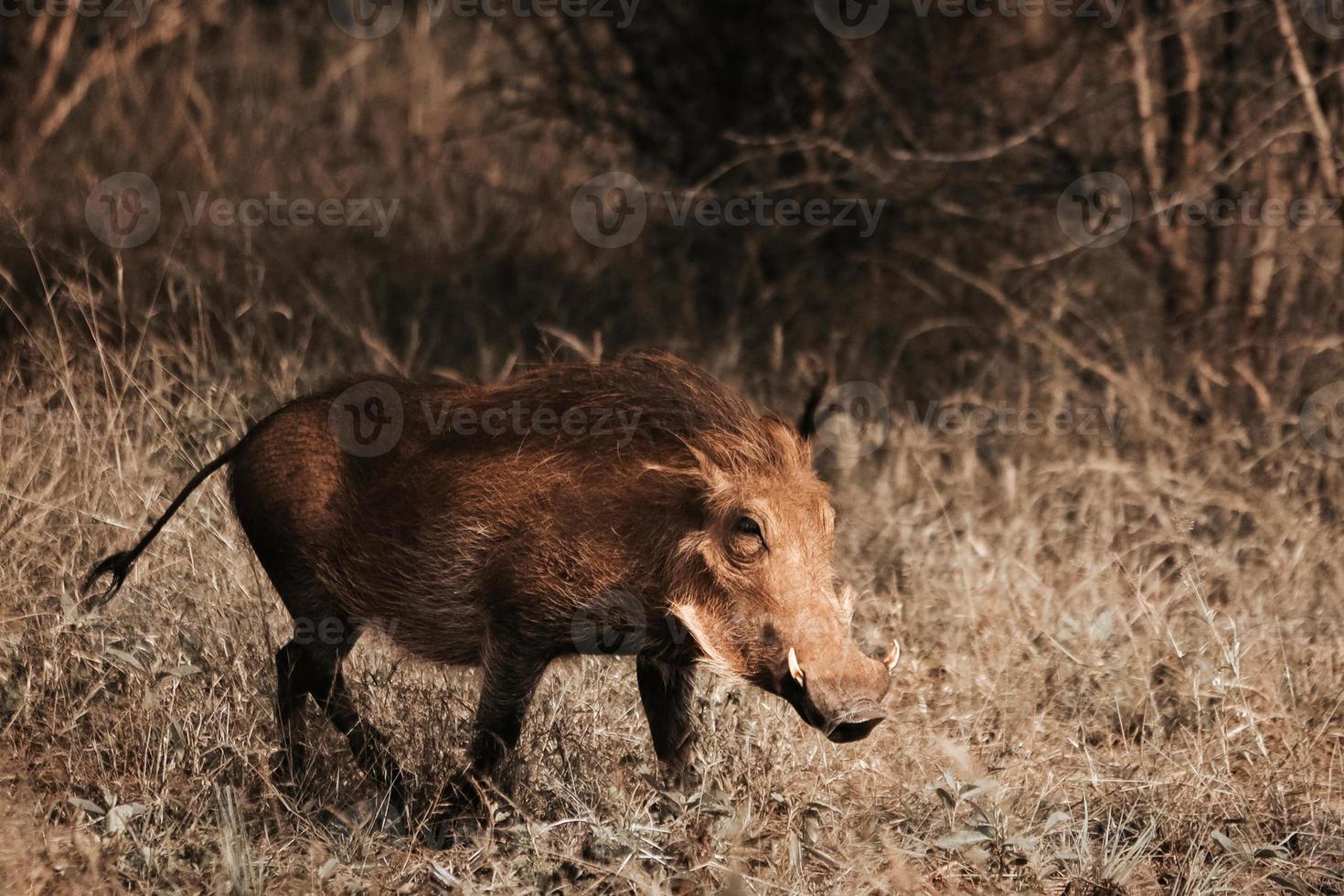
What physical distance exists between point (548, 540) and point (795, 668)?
1.83 ft

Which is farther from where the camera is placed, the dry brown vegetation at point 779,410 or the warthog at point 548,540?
the dry brown vegetation at point 779,410

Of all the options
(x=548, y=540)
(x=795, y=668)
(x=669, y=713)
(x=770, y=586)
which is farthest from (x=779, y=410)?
(x=795, y=668)

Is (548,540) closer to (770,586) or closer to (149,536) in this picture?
(770,586)

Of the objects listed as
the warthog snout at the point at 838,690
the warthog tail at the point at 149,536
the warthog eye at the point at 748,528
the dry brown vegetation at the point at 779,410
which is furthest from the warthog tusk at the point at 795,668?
the warthog tail at the point at 149,536

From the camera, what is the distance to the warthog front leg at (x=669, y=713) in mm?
3135

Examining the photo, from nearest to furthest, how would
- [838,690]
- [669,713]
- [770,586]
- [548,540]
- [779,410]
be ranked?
[838,690], [770,586], [548,540], [669,713], [779,410]

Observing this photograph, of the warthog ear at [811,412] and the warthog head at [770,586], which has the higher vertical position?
A: the warthog ear at [811,412]

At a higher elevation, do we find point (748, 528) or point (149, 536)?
point (748, 528)

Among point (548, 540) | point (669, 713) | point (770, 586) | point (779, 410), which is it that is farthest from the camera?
point (779, 410)

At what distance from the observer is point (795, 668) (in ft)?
8.57

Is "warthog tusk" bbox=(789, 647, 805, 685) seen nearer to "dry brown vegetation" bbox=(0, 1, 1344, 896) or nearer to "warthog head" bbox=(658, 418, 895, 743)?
"warthog head" bbox=(658, 418, 895, 743)

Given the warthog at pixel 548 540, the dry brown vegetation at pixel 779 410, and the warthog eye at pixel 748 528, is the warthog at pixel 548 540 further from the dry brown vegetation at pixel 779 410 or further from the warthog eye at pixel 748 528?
the dry brown vegetation at pixel 779 410

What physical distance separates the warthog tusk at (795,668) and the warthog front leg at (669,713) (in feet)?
1.71

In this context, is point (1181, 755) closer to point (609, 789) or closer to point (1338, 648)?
point (1338, 648)
